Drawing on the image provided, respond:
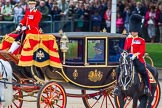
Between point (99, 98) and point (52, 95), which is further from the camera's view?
point (99, 98)

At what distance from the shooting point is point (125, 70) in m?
12.9

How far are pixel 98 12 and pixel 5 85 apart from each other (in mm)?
17775

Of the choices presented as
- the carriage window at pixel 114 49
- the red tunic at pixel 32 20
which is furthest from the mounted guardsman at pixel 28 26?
the carriage window at pixel 114 49

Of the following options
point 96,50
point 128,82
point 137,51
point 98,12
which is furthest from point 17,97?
point 98,12

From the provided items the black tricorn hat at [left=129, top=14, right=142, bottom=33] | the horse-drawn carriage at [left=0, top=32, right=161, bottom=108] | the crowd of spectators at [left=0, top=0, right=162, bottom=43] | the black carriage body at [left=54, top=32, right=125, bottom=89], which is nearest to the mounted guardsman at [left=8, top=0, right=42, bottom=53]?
the horse-drawn carriage at [left=0, top=32, right=161, bottom=108]

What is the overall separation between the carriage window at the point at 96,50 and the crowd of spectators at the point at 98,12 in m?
15.4

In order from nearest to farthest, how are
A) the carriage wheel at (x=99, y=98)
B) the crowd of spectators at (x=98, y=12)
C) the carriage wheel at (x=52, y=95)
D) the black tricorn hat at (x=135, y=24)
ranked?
the black tricorn hat at (x=135, y=24)
the carriage wheel at (x=52, y=95)
the carriage wheel at (x=99, y=98)
the crowd of spectators at (x=98, y=12)

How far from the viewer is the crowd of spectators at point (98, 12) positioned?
3014 cm

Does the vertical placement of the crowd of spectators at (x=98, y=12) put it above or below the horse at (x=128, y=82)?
below

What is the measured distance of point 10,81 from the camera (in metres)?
13.4

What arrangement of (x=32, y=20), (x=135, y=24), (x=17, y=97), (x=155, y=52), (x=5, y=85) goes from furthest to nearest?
(x=155, y=52)
(x=32, y=20)
(x=17, y=97)
(x=135, y=24)
(x=5, y=85)

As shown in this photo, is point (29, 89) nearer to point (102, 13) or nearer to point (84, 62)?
point (84, 62)

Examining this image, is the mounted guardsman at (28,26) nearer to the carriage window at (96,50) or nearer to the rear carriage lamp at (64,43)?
the rear carriage lamp at (64,43)

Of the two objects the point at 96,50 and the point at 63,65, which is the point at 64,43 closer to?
the point at 63,65
